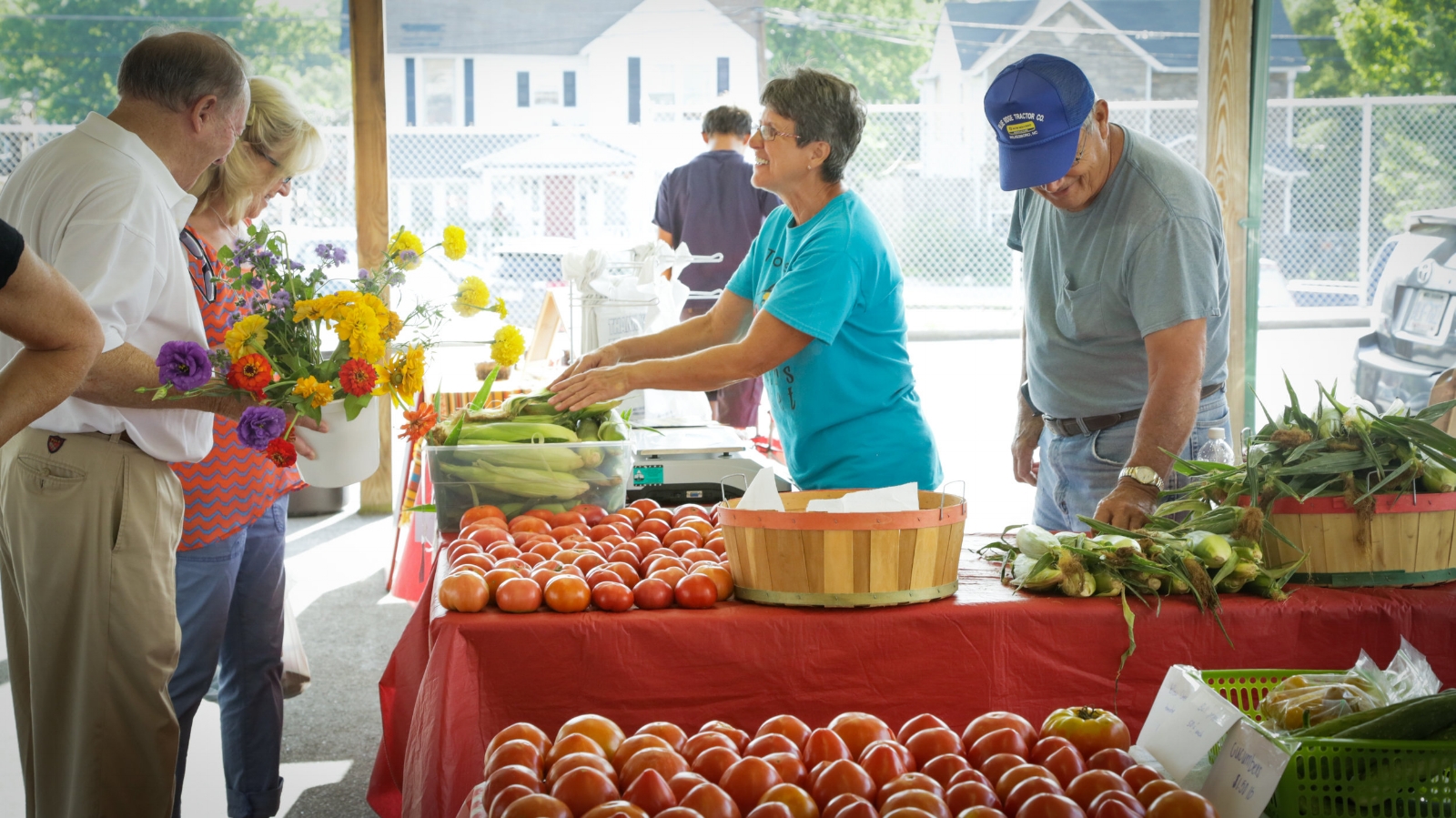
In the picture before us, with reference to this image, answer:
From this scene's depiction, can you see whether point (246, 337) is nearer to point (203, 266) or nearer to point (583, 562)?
point (203, 266)

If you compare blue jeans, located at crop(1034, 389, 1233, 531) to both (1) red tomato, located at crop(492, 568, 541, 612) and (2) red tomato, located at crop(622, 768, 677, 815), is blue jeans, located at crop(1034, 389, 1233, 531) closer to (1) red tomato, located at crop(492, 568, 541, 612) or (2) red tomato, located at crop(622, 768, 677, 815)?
(1) red tomato, located at crop(492, 568, 541, 612)

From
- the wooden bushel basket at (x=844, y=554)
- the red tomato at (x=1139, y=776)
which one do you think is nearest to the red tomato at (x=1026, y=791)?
the red tomato at (x=1139, y=776)

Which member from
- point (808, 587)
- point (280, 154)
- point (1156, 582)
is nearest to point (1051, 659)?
point (1156, 582)

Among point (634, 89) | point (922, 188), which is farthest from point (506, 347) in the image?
point (922, 188)

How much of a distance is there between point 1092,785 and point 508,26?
226 inches

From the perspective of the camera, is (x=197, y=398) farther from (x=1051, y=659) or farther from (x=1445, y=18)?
(x=1445, y=18)

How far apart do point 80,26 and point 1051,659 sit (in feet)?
20.5

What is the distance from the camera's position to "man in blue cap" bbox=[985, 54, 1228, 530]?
2.17 meters

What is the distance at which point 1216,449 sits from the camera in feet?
8.05

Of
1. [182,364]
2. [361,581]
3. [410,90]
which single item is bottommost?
[361,581]

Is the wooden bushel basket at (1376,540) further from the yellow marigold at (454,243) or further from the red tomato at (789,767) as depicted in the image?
the yellow marigold at (454,243)

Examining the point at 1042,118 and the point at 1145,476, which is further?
the point at 1042,118

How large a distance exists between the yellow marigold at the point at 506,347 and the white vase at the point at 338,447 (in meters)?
0.28

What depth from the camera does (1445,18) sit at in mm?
5172
